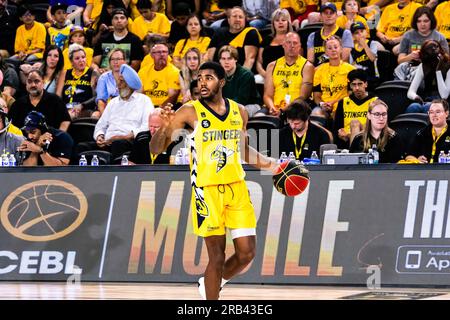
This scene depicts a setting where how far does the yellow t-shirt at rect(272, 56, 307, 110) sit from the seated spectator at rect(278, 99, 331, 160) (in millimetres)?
2261

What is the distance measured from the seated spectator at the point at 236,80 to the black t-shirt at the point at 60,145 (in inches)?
102

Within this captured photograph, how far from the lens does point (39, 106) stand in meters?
18.3

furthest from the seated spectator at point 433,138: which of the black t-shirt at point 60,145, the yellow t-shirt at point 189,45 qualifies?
the yellow t-shirt at point 189,45

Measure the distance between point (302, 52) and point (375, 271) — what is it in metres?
6.47

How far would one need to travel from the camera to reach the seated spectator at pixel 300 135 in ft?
50.9

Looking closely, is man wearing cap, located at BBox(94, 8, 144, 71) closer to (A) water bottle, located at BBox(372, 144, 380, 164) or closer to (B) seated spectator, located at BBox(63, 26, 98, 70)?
(B) seated spectator, located at BBox(63, 26, 98, 70)

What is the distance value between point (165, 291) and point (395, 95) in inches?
218

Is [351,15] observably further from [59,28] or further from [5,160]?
[5,160]

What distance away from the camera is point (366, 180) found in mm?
13750

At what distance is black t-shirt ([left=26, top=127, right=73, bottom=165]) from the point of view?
1658cm

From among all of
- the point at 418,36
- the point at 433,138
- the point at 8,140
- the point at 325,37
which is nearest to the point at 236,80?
the point at 325,37

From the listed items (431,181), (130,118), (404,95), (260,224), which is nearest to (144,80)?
(130,118)

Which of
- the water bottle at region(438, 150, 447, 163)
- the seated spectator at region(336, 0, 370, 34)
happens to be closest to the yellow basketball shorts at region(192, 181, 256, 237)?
the water bottle at region(438, 150, 447, 163)

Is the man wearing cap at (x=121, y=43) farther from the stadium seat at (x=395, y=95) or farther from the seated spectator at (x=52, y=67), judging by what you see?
the stadium seat at (x=395, y=95)
